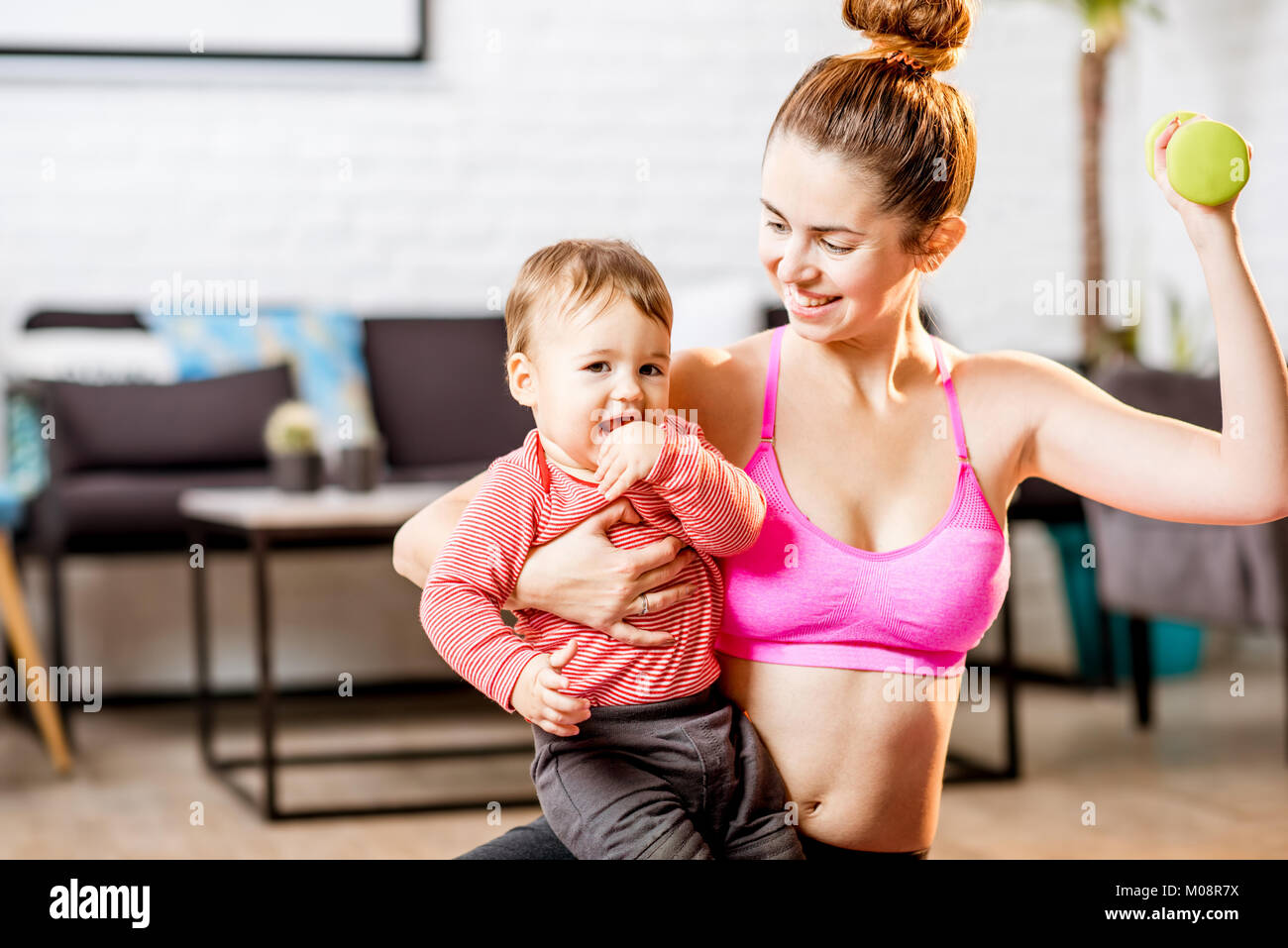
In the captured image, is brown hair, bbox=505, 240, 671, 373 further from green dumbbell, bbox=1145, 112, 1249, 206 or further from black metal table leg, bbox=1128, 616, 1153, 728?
black metal table leg, bbox=1128, 616, 1153, 728

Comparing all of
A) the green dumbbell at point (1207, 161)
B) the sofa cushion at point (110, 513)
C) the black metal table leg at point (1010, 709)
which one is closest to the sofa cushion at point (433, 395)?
the sofa cushion at point (110, 513)

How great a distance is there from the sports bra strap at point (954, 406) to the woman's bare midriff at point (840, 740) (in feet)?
0.59

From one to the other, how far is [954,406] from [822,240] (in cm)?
19

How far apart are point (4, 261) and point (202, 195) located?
1.82ft

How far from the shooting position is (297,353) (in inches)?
147

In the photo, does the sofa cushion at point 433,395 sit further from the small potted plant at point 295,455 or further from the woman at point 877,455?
the woman at point 877,455

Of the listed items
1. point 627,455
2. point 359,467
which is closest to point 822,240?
point 627,455

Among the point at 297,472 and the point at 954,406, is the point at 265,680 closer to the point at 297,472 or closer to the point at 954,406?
the point at 297,472

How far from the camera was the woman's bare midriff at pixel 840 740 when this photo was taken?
1.04 m

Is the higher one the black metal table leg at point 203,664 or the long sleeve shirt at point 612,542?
the long sleeve shirt at point 612,542

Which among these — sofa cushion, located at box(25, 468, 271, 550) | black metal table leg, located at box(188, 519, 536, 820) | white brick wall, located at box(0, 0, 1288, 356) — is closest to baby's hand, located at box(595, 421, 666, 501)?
black metal table leg, located at box(188, 519, 536, 820)

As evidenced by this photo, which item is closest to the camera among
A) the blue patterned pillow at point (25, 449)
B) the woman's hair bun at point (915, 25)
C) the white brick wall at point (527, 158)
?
the woman's hair bun at point (915, 25)
